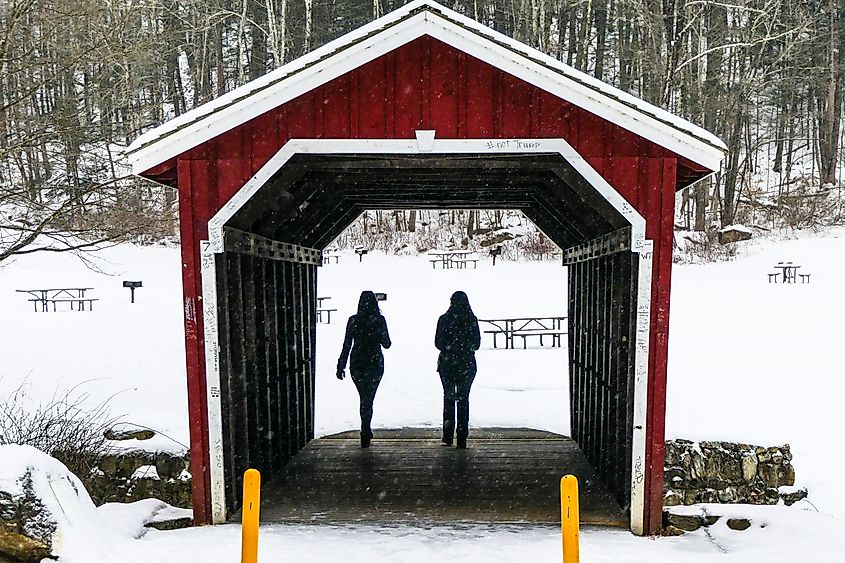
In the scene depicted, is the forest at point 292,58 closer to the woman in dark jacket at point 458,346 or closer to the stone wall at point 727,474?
the woman in dark jacket at point 458,346

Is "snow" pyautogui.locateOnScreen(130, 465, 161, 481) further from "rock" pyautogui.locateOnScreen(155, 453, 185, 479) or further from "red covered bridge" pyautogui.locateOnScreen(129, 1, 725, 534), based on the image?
"red covered bridge" pyautogui.locateOnScreen(129, 1, 725, 534)

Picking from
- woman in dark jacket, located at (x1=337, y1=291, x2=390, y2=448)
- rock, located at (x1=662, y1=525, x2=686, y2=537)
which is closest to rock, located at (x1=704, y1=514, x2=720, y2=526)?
rock, located at (x1=662, y1=525, x2=686, y2=537)

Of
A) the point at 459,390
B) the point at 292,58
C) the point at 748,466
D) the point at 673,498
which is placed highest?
the point at 292,58

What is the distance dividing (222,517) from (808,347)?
14647mm

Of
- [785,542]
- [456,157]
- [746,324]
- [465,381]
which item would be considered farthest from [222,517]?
[746,324]

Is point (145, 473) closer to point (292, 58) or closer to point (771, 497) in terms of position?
point (771, 497)

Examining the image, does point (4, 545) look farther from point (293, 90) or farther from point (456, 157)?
point (456, 157)

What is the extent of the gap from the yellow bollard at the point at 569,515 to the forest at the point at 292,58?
7.23m

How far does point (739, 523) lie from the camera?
634 centimetres

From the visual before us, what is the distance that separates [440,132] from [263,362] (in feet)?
10.5

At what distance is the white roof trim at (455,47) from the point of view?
5754 millimetres

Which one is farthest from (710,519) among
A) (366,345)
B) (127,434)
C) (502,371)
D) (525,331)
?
(525,331)

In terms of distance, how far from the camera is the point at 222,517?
6.18 meters

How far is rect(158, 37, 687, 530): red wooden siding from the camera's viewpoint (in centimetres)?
600
